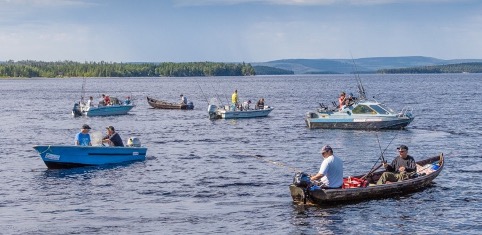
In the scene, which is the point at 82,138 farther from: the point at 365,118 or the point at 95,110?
the point at 95,110

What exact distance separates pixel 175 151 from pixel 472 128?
923 inches

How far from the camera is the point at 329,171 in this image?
24719 millimetres

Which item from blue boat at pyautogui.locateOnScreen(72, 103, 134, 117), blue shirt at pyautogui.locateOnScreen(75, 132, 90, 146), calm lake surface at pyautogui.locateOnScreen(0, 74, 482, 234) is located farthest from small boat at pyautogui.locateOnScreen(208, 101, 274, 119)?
blue shirt at pyautogui.locateOnScreen(75, 132, 90, 146)

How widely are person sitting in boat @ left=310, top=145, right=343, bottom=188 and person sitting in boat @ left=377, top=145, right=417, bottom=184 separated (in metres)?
2.71

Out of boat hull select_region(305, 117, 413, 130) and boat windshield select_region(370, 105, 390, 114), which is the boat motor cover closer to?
boat hull select_region(305, 117, 413, 130)

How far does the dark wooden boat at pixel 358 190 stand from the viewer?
81.4 ft

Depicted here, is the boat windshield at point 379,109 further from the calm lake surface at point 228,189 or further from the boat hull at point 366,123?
the calm lake surface at point 228,189

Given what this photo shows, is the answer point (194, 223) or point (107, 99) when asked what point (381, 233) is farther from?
point (107, 99)

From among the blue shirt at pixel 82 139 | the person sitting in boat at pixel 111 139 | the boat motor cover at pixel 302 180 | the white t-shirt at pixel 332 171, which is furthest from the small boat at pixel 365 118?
the boat motor cover at pixel 302 180

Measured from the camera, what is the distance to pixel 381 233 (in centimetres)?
2194

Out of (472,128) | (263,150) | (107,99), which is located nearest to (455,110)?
(472,128)

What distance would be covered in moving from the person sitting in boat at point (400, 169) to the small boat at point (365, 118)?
75.1 feet

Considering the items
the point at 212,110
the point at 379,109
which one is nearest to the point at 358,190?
the point at 379,109

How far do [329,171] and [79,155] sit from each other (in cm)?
1361
